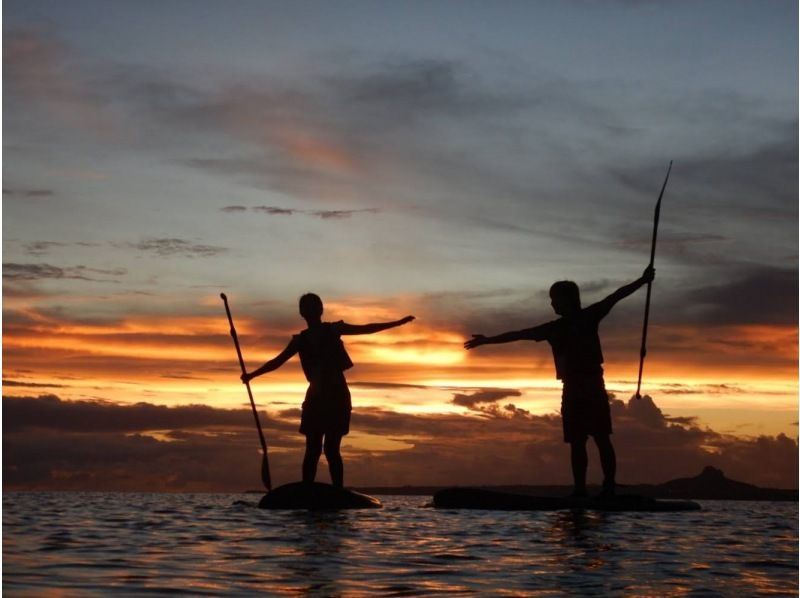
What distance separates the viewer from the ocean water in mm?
8273

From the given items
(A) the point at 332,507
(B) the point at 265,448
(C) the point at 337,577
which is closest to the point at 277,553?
(C) the point at 337,577

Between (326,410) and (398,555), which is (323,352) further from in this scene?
(398,555)

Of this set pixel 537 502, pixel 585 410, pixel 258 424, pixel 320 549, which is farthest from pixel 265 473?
pixel 320 549

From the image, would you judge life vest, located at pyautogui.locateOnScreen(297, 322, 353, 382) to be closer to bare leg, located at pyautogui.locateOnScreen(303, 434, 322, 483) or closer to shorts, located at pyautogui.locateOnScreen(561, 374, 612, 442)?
bare leg, located at pyautogui.locateOnScreen(303, 434, 322, 483)

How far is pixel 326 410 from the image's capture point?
17.8 m

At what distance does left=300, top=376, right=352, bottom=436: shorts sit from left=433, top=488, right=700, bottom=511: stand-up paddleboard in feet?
7.34

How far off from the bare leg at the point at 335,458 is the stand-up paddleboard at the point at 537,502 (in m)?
1.78

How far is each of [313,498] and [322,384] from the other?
1.77 m

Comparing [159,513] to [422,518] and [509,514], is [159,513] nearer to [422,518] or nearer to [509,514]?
[422,518]

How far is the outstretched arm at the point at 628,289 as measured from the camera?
16.6 m

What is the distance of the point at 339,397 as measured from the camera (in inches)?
706

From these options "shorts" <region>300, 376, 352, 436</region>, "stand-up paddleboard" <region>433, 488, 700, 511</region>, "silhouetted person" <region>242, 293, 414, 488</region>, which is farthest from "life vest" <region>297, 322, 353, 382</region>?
"stand-up paddleboard" <region>433, 488, 700, 511</region>

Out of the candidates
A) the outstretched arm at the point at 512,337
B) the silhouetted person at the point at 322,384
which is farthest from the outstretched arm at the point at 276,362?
the outstretched arm at the point at 512,337

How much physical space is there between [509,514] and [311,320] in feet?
14.2
